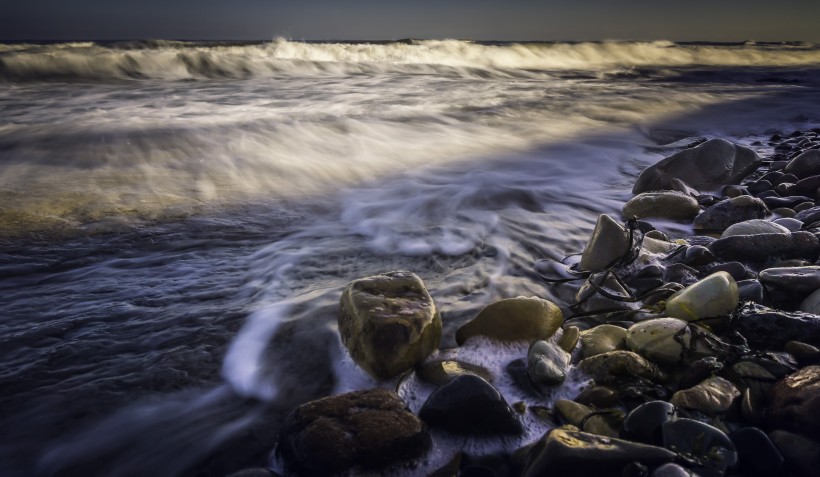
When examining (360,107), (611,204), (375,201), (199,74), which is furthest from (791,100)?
(199,74)

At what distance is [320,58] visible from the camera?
1759 cm

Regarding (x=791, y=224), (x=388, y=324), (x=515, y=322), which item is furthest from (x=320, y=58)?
(x=388, y=324)

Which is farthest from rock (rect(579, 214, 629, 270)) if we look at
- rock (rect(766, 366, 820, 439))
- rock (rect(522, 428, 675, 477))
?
rock (rect(522, 428, 675, 477))

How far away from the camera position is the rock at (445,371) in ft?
5.91

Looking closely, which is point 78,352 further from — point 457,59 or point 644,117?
point 457,59

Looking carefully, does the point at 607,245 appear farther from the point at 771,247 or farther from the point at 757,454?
the point at 757,454

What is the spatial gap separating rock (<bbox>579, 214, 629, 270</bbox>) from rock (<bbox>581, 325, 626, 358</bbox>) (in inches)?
26.0

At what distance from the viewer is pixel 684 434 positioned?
4.46 feet

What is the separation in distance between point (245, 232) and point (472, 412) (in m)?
2.31

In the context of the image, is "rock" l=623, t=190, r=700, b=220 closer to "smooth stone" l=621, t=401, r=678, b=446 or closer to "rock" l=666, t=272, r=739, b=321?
"rock" l=666, t=272, r=739, b=321

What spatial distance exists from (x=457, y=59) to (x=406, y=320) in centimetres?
1993

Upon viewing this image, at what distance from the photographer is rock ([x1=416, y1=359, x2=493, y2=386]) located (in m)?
1.80

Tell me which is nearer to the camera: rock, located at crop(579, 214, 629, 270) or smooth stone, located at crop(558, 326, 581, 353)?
smooth stone, located at crop(558, 326, 581, 353)

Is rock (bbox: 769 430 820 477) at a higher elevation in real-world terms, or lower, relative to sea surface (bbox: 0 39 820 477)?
higher
